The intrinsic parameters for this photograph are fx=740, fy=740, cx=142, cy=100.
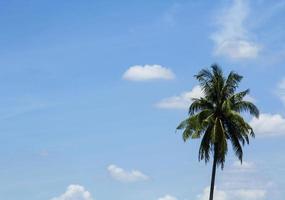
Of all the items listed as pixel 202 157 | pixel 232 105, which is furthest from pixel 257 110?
pixel 202 157

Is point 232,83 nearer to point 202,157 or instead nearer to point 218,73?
point 218,73

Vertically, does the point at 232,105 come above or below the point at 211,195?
above

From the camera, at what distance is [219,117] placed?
249 feet

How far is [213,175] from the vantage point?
7431 cm

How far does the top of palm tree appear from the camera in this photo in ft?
246

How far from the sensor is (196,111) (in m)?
77.1

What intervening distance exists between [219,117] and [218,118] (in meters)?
0.20

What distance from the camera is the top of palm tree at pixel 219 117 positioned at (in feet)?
246

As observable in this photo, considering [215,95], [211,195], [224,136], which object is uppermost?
[215,95]

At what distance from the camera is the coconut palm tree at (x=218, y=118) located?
7494 cm

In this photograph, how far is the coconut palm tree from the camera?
74938 millimetres

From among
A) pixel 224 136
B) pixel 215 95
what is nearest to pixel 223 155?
pixel 224 136

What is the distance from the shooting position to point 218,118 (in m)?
75.8

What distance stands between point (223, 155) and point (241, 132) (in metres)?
3.15
